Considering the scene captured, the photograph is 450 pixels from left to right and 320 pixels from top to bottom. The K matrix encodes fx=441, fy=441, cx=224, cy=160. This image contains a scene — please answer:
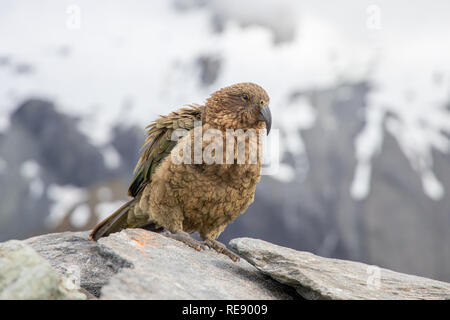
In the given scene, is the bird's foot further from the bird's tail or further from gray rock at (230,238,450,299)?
the bird's tail

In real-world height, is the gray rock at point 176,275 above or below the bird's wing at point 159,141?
below

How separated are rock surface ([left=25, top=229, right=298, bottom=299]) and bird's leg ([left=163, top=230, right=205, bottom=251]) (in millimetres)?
127

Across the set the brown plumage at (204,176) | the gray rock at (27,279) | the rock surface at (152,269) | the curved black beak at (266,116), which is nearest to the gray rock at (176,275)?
the rock surface at (152,269)

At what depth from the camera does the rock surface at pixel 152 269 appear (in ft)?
11.8

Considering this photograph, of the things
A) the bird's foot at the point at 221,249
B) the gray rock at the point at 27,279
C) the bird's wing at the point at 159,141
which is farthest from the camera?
the bird's wing at the point at 159,141

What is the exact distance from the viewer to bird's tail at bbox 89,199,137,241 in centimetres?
608

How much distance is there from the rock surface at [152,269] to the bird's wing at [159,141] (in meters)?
1.02

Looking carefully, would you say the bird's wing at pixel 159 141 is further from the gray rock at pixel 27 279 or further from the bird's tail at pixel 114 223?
the gray rock at pixel 27 279

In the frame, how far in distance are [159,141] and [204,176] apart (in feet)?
3.50

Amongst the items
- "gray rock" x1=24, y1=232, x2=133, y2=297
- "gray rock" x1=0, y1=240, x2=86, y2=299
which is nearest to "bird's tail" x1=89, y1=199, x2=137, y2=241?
"gray rock" x1=24, y1=232, x2=133, y2=297
